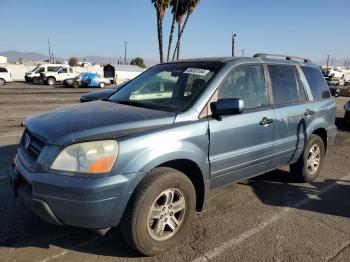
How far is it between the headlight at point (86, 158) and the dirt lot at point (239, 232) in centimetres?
90

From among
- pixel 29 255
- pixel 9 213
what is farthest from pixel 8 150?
pixel 29 255

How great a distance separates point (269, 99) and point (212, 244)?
6.32 feet

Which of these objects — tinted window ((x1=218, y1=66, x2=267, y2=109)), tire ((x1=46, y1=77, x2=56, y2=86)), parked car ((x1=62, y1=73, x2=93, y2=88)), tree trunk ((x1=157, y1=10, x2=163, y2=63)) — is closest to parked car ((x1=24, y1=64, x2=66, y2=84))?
tire ((x1=46, y1=77, x2=56, y2=86))

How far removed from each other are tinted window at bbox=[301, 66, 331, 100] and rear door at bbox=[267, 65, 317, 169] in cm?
26

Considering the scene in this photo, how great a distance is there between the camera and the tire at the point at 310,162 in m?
5.18

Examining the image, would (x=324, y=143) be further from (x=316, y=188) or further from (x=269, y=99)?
(x=269, y=99)

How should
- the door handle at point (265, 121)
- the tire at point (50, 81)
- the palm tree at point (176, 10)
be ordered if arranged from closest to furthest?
the door handle at point (265, 121), the palm tree at point (176, 10), the tire at point (50, 81)

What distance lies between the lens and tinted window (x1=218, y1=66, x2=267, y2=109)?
3.88 metres

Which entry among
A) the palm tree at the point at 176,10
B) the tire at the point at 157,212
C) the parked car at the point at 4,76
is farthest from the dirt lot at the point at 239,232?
the parked car at the point at 4,76

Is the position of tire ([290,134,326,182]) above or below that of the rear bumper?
below

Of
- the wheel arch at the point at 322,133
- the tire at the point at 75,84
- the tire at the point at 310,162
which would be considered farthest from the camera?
the tire at the point at 75,84

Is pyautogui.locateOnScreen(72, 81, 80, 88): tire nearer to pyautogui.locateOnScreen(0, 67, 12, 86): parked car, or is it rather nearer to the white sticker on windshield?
pyautogui.locateOnScreen(0, 67, 12, 86): parked car

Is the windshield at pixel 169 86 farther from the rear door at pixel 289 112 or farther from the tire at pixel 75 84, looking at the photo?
the tire at pixel 75 84

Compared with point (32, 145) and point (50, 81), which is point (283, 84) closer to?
point (32, 145)
